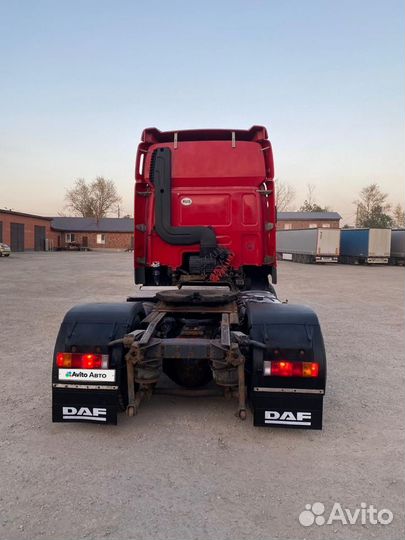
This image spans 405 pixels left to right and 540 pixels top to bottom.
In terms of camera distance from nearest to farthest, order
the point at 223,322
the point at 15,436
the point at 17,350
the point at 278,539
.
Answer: the point at 278,539
the point at 15,436
the point at 223,322
the point at 17,350

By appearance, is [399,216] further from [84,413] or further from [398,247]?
[84,413]

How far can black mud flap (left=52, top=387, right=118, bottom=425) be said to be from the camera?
11.7 ft

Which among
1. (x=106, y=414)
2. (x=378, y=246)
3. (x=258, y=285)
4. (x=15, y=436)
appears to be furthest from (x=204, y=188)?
(x=378, y=246)

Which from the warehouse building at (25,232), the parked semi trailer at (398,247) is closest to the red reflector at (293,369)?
the parked semi trailer at (398,247)

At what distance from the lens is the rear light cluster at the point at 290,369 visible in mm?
3451

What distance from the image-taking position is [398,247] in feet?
109

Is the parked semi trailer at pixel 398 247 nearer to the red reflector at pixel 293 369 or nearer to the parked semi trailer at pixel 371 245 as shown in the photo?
the parked semi trailer at pixel 371 245

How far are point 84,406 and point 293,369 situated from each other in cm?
202

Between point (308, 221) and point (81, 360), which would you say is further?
point (308, 221)

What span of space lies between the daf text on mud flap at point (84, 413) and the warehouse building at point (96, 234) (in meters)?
57.8

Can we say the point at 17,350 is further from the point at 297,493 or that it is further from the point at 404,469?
the point at 404,469

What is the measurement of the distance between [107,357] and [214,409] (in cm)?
140

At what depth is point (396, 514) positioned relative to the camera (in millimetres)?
2574

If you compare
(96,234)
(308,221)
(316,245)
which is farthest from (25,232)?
(308,221)
